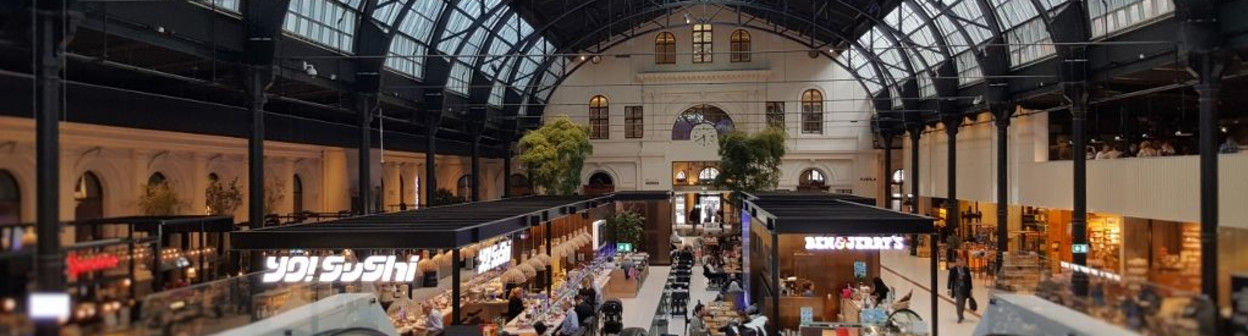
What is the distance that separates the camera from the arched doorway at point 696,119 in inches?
1757

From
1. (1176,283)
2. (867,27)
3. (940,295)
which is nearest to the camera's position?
(1176,283)

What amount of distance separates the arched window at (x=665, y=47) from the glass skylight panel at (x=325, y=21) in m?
24.2

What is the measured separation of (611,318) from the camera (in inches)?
657

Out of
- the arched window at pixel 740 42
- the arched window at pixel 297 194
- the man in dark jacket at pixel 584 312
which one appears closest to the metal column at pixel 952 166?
the arched window at pixel 740 42

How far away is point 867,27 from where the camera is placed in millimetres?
36125

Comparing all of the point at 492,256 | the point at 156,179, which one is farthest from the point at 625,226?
the point at 492,256

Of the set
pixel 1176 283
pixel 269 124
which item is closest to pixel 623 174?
pixel 269 124

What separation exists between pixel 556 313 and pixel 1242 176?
41.6 ft

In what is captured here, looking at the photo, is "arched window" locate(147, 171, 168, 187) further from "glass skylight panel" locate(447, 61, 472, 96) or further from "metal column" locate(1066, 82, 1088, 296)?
"metal column" locate(1066, 82, 1088, 296)

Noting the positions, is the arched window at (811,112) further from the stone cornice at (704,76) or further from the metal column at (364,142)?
the metal column at (364,142)

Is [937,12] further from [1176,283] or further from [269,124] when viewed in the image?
[1176,283]

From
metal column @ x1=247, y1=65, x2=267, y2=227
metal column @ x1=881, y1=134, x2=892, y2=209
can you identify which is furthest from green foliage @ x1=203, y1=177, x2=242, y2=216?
metal column @ x1=881, y1=134, x2=892, y2=209

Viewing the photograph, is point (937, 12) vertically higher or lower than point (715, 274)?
higher

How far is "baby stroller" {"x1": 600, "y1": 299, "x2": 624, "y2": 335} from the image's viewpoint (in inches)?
650
